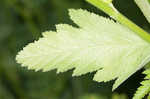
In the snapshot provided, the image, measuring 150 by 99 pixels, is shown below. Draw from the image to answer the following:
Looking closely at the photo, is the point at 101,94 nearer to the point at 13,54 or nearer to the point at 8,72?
the point at 8,72

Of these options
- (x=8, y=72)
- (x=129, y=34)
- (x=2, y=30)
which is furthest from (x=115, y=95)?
(x=2, y=30)

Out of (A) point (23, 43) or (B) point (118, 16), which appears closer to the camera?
(B) point (118, 16)

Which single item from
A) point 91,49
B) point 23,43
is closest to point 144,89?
point 91,49

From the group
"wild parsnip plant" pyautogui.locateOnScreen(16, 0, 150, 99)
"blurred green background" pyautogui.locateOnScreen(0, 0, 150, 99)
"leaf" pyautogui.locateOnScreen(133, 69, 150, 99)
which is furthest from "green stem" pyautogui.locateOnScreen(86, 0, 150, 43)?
"blurred green background" pyautogui.locateOnScreen(0, 0, 150, 99)

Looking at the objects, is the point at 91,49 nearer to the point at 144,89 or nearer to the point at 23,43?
the point at 144,89

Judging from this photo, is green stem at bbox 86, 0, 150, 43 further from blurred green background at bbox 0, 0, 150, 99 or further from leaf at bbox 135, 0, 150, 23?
blurred green background at bbox 0, 0, 150, 99

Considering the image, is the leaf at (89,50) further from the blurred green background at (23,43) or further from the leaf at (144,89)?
the blurred green background at (23,43)

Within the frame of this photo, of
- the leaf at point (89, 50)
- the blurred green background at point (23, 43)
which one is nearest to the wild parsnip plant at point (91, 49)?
the leaf at point (89, 50)

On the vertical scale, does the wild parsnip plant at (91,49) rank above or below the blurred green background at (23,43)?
below

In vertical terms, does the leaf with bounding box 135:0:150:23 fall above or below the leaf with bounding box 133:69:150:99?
above
